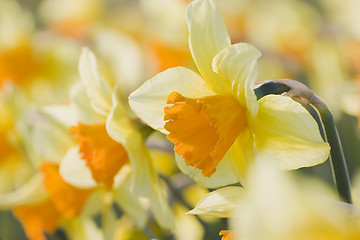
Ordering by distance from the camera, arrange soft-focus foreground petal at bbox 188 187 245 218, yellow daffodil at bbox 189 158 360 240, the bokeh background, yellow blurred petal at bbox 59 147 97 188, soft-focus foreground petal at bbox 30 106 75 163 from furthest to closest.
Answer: the bokeh background < soft-focus foreground petal at bbox 30 106 75 163 < yellow blurred petal at bbox 59 147 97 188 < soft-focus foreground petal at bbox 188 187 245 218 < yellow daffodil at bbox 189 158 360 240

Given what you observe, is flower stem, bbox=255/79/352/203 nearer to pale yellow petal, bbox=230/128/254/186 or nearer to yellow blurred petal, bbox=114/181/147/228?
pale yellow petal, bbox=230/128/254/186

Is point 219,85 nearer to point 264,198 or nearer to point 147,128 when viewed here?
point 147,128

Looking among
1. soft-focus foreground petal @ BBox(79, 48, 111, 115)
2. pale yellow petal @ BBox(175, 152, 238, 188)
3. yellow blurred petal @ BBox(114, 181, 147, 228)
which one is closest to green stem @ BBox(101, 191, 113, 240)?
yellow blurred petal @ BBox(114, 181, 147, 228)

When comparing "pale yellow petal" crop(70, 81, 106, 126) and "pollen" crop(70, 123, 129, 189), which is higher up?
"pale yellow petal" crop(70, 81, 106, 126)

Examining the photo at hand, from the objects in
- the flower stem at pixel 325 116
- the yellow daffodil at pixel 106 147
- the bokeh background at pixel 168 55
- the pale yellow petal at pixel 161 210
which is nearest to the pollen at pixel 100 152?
the yellow daffodil at pixel 106 147

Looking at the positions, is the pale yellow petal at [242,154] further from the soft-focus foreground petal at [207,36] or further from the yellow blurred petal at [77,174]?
the yellow blurred petal at [77,174]

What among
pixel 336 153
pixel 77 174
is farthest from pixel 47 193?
pixel 336 153
